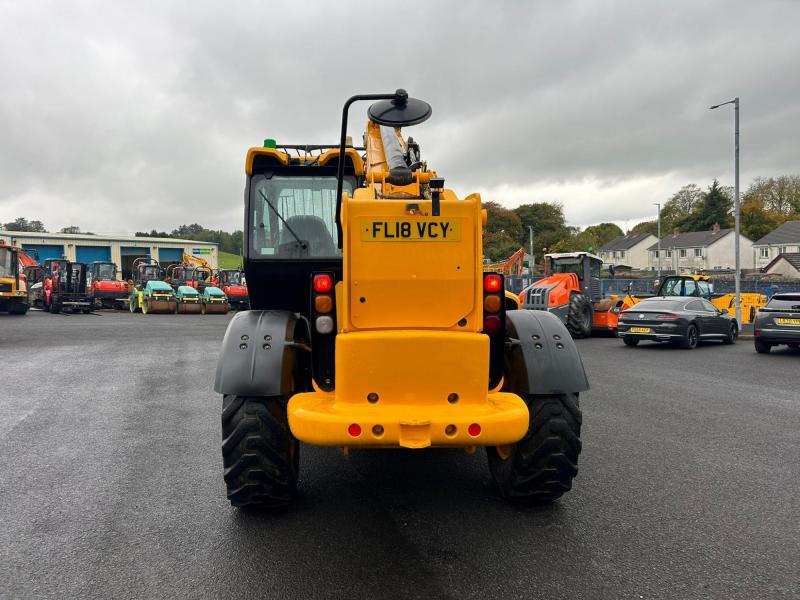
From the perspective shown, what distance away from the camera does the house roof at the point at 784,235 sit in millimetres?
72938

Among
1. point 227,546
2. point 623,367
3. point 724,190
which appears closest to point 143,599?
point 227,546

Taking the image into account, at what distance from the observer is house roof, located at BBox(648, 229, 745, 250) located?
7812cm

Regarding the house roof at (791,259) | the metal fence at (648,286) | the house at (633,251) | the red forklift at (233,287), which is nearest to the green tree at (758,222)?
the house at (633,251)

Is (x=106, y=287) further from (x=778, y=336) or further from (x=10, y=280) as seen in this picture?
(x=778, y=336)

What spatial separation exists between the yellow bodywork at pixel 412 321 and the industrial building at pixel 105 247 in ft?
193

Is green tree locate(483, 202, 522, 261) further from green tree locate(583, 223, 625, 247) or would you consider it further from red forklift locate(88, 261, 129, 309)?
red forklift locate(88, 261, 129, 309)

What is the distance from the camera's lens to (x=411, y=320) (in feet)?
12.4

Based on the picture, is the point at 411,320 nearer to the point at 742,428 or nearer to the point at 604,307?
the point at 742,428

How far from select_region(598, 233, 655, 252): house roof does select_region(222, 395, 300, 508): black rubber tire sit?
101m

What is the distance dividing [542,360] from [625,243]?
103m

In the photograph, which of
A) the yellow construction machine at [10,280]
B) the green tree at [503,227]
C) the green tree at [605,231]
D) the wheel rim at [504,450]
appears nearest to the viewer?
the wheel rim at [504,450]

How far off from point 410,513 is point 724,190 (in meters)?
91.5

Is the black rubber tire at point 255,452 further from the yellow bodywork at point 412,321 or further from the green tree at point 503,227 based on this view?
the green tree at point 503,227

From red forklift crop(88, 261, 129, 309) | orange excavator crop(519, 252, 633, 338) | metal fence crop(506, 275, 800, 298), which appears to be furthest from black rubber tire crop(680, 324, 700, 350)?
red forklift crop(88, 261, 129, 309)
